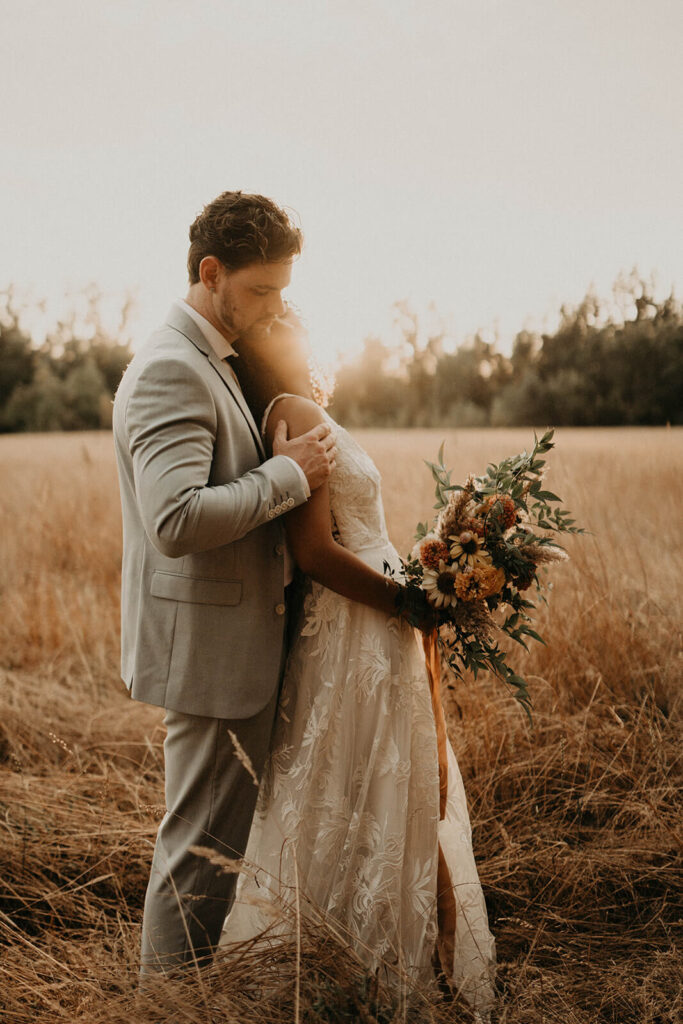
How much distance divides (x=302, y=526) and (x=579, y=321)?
166 inches

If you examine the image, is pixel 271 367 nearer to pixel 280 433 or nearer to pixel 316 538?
pixel 280 433

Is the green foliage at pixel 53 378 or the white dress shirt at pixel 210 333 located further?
the green foliage at pixel 53 378

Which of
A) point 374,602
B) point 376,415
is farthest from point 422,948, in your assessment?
point 376,415

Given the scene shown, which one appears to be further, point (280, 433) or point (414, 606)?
point (414, 606)

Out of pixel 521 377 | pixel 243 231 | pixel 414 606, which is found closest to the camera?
pixel 243 231

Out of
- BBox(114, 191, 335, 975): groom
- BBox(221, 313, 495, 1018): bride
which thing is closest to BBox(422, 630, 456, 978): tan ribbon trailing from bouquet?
BBox(221, 313, 495, 1018): bride

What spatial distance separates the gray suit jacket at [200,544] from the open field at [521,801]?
0.71m

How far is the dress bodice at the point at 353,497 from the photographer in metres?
2.08

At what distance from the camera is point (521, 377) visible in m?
6.20

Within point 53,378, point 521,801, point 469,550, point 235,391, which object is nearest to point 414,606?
point 469,550

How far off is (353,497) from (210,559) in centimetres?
47

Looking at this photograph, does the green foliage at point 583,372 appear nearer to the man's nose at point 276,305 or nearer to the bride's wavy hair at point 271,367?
the bride's wavy hair at point 271,367

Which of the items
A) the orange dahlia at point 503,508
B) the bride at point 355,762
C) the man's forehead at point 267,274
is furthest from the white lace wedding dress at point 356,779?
the man's forehead at point 267,274

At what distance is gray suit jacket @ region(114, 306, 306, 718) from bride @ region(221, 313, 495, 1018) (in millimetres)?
192
